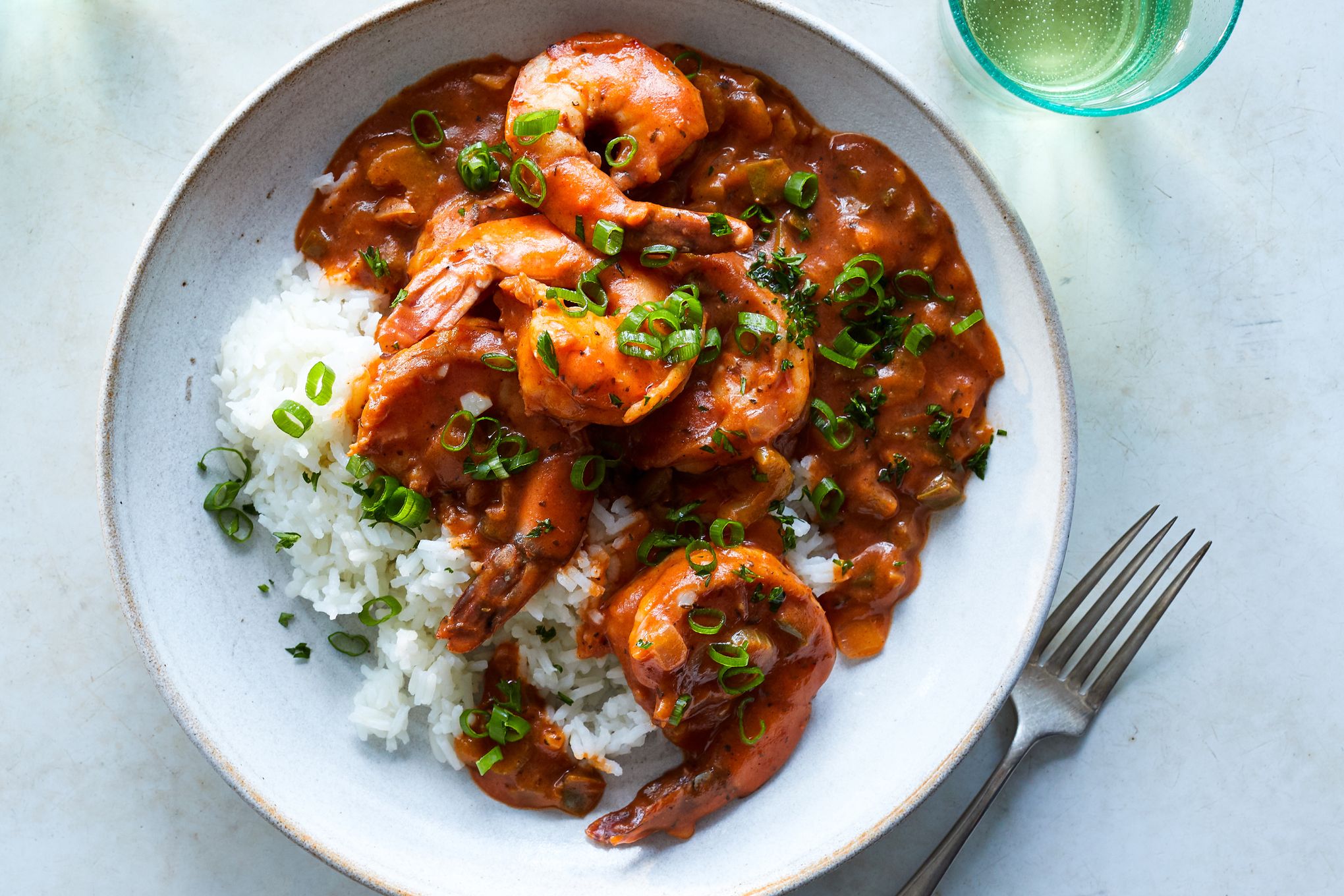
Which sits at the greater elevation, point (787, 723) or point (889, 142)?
point (889, 142)

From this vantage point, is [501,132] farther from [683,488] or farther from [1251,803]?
[1251,803]

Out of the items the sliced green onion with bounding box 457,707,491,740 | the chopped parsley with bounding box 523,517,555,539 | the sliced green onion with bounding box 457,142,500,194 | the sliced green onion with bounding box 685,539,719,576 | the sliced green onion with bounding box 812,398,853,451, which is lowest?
the sliced green onion with bounding box 457,707,491,740

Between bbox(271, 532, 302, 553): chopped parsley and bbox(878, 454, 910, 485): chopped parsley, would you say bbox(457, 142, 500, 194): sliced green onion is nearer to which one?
bbox(271, 532, 302, 553): chopped parsley

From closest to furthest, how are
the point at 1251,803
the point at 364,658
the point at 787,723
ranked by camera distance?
the point at 787,723
the point at 364,658
the point at 1251,803

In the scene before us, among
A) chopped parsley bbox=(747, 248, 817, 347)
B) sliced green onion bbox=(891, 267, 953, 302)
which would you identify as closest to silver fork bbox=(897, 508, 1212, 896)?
sliced green onion bbox=(891, 267, 953, 302)

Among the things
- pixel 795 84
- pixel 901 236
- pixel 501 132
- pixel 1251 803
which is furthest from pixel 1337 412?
pixel 501 132

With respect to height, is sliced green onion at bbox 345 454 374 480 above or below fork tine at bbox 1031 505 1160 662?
above

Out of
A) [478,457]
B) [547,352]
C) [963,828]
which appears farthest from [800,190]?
[963,828]
